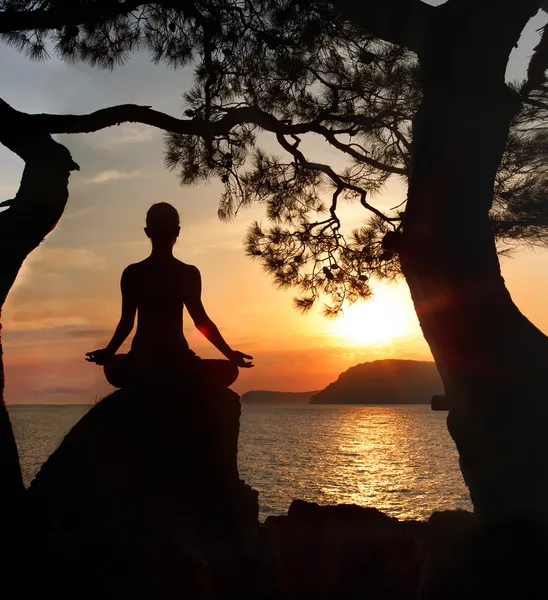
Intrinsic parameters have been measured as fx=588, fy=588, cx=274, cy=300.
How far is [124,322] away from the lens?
363cm

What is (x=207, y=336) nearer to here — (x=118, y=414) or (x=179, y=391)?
(x=179, y=391)

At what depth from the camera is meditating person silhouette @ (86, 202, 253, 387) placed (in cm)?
351

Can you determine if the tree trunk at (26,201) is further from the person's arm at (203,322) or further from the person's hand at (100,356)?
the person's arm at (203,322)

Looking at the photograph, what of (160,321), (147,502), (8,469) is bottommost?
(147,502)

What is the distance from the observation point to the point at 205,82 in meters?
5.75

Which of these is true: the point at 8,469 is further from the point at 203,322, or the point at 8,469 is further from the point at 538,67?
the point at 538,67

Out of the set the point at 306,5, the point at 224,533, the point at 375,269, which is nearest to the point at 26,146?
the point at 306,5

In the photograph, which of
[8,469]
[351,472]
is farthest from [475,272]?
[351,472]

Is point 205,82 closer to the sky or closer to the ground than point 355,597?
closer to the sky

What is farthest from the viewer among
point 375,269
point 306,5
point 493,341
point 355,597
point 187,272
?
point 375,269

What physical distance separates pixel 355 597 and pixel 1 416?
8.93 ft

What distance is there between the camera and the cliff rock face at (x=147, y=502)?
9.87 feet

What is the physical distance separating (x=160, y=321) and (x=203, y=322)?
0.29m

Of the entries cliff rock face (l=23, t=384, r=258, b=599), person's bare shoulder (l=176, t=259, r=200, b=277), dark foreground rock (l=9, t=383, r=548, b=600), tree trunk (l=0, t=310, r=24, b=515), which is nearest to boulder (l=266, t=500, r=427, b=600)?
dark foreground rock (l=9, t=383, r=548, b=600)
